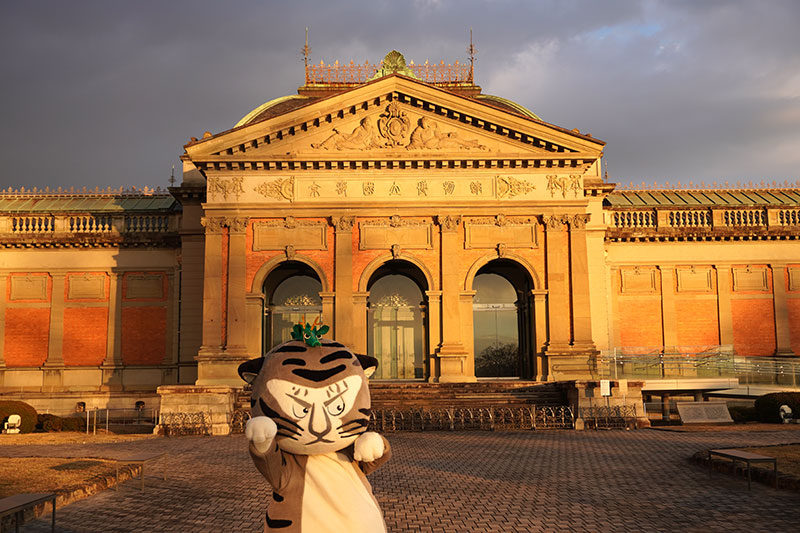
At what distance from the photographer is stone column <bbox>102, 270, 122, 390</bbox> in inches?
1364

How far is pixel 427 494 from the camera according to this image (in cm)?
1295

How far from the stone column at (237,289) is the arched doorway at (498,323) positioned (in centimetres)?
1067

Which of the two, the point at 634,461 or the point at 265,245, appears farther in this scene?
the point at 265,245

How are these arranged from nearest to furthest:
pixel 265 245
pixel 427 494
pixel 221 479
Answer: pixel 427 494 < pixel 221 479 < pixel 265 245

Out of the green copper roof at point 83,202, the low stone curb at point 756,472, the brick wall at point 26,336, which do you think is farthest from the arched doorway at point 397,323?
the low stone curb at point 756,472

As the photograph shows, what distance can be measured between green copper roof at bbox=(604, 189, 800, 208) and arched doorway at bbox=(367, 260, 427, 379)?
39.1 ft

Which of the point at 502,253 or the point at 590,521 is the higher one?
the point at 502,253

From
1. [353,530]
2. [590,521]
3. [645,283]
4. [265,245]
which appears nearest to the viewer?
[353,530]

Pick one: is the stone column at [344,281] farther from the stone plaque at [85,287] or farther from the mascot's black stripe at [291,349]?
the mascot's black stripe at [291,349]

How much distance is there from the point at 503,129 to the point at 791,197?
20.0 meters

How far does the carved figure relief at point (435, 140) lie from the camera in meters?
30.5

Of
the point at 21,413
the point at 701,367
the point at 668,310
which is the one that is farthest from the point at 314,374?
the point at 668,310

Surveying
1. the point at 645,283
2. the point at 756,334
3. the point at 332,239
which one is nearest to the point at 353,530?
the point at 332,239

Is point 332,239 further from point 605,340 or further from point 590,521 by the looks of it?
point 590,521
